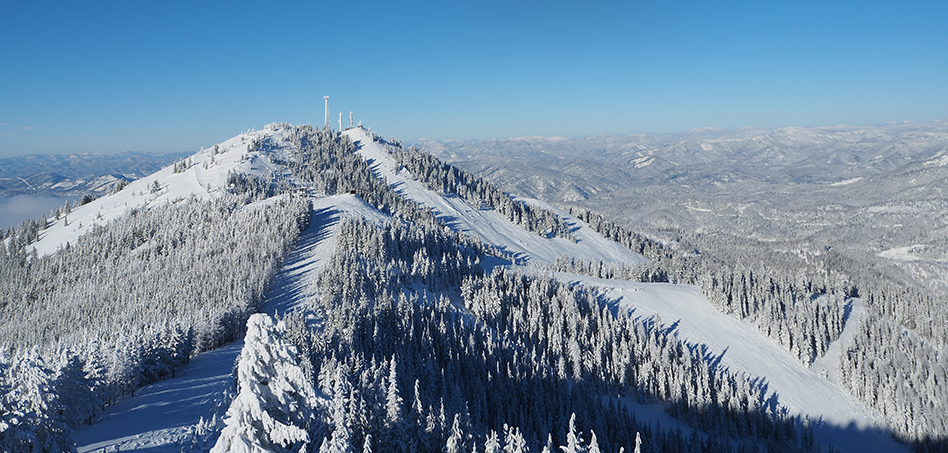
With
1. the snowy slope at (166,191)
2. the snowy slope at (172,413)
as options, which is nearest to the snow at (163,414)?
the snowy slope at (172,413)

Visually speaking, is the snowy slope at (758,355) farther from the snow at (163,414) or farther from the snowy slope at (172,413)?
the snow at (163,414)

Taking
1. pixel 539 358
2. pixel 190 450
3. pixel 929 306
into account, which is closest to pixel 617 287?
pixel 539 358

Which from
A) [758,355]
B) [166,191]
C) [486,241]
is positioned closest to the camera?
[758,355]

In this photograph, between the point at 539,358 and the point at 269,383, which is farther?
the point at 539,358

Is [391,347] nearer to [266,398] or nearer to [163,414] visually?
[163,414]

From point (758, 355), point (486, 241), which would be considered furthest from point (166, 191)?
point (758, 355)

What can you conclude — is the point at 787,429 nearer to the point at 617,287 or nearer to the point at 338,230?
the point at 617,287

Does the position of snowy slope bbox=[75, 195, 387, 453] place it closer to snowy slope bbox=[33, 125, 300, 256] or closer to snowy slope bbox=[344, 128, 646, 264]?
snowy slope bbox=[33, 125, 300, 256]
